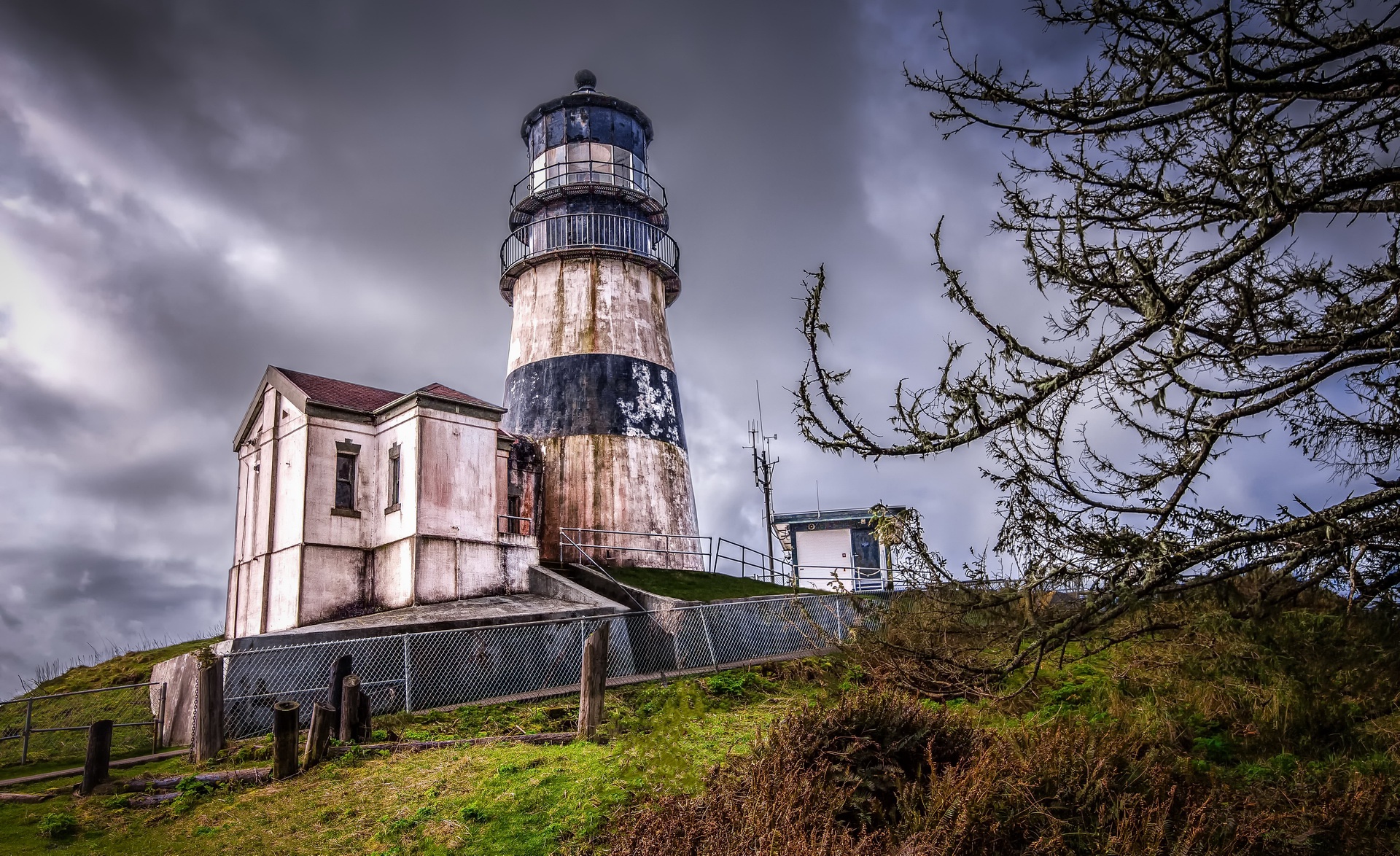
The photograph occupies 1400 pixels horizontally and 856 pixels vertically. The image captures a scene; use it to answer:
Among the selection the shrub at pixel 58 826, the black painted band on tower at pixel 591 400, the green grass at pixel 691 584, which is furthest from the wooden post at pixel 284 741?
the black painted band on tower at pixel 591 400

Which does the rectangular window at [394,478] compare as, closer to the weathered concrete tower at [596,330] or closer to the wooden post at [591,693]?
the weathered concrete tower at [596,330]

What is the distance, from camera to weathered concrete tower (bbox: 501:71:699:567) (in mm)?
28812

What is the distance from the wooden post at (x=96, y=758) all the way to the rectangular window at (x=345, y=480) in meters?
11.2

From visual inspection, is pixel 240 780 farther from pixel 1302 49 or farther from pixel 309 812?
pixel 1302 49

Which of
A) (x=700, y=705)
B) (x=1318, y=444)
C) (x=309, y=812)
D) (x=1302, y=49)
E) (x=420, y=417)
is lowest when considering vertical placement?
(x=309, y=812)

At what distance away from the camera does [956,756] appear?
821 cm

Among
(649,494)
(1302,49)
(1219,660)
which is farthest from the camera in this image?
(649,494)

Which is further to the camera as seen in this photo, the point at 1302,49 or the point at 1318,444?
the point at 1318,444

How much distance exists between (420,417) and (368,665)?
748 cm

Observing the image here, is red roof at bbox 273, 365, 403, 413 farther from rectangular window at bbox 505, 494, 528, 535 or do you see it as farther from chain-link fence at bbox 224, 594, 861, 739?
chain-link fence at bbox 224, 594, 861, 739

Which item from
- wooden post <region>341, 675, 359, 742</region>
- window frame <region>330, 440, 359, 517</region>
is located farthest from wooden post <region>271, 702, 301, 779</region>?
window frame <region>330, 440, 359, 517</region>

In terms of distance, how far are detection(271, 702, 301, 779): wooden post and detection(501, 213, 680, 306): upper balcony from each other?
20.6m

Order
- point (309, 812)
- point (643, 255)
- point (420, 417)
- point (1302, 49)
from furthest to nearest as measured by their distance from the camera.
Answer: point (643, 255) < point (420, 417) < point (309, 812) < point (1302, 49)

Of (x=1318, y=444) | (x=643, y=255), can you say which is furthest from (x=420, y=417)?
(x=1318, y=444)
